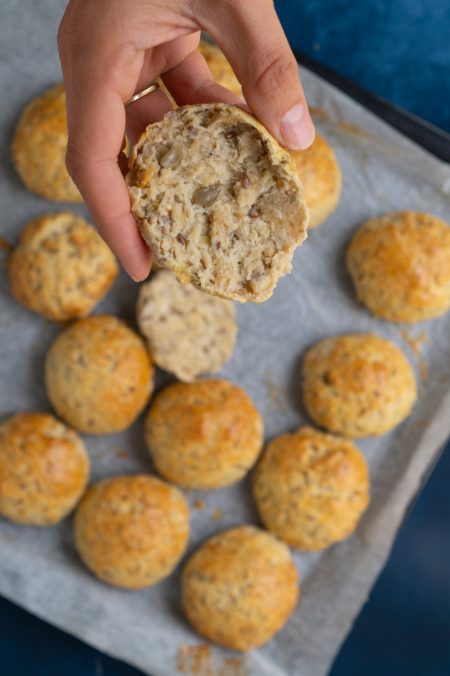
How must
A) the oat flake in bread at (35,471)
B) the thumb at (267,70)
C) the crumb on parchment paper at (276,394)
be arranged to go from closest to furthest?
1. the thumb at (267,70)
2. the oat flake in bread at (35,471)
3. the crumb on parchment paper at (276,394)

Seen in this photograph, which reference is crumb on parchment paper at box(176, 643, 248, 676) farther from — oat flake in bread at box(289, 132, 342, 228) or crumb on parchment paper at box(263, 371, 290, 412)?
oat flake in bread at box(289, 132, 342, 228)

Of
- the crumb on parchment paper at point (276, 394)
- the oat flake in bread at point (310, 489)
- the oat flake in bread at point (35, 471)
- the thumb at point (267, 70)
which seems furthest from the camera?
the crumb on parchment paper at point (276, 394)

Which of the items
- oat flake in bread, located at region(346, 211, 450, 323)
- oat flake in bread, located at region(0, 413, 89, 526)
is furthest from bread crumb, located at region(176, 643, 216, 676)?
oat flake in bread, located at region(346, 211, 450, 323)

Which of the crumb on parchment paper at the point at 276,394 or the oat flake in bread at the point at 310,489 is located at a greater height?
the crumb on parchment paper at the point at 276,394

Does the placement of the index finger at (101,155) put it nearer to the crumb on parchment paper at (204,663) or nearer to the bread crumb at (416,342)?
the bread crumb at (416,342)

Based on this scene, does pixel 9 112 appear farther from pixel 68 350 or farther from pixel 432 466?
pixel 432 466

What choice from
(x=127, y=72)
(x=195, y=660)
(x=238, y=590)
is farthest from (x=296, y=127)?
(x=195, y=660)

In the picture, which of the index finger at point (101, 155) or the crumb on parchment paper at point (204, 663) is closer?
the index finger at point (101, 155)

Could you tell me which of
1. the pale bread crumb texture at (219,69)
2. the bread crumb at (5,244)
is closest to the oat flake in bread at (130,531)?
the bread crumb at (5,244)
